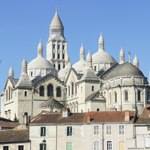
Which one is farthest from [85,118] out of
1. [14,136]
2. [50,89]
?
[50,89]

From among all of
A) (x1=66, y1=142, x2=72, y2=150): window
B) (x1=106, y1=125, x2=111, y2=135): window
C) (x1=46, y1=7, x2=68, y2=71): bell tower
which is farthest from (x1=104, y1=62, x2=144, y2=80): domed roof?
(x1=46, y1=7, x2=68, y2=71): bell tower

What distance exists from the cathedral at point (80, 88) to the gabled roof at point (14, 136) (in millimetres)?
25209

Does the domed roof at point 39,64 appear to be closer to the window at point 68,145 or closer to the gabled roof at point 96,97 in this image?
the gabled roof at point 96,97

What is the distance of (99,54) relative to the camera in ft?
376

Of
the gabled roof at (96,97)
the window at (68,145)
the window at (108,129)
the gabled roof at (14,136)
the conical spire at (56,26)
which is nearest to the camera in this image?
the window at (108,129)

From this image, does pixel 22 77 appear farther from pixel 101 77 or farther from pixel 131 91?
pixel 131 91

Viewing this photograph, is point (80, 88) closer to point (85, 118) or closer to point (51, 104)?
point (51, 104)

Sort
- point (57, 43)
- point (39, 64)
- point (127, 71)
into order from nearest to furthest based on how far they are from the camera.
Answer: point (127, 71)
point (39, 64)
point (57, 43)

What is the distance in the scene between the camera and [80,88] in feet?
315

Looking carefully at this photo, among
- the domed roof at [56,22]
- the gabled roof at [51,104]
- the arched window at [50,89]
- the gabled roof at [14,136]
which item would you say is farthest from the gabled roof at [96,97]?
the domed roof at [56,22]

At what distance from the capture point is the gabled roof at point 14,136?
200 feet

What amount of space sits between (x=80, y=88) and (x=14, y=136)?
35.4m

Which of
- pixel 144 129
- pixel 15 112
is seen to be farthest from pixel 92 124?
pixel 15 112

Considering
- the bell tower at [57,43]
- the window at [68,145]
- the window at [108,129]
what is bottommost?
the window at [68,145]
